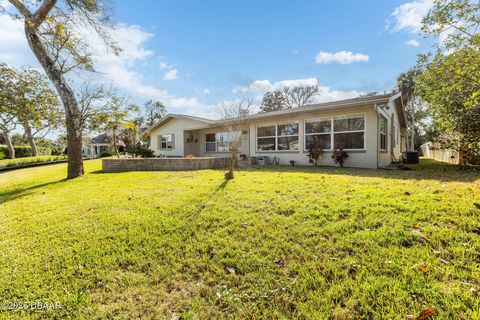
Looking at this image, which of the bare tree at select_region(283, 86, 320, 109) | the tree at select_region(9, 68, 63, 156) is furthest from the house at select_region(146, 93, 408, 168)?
the bare tree at select_region(283, 86, 320, 109)

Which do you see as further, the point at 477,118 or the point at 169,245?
the point at 477,118

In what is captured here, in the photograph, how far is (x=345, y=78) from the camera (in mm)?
23234

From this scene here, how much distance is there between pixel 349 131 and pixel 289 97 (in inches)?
1054

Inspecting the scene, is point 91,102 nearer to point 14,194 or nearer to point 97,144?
point 14,194

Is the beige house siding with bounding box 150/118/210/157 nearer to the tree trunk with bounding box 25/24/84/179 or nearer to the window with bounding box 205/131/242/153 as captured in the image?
the window with bounding box 205/131/242/153

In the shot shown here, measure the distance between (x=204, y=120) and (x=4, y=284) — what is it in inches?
548

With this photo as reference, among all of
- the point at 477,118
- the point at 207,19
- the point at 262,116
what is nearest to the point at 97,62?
the point at 207,19

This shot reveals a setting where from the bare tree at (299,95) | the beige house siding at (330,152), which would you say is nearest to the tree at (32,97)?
the beige house siding at (330,152)

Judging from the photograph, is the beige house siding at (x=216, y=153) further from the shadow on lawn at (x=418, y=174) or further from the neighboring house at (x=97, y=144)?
the neighboring house at (x=97, y=144)

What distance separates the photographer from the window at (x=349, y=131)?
10.1 metres

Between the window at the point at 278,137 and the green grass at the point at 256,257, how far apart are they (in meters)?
8.06

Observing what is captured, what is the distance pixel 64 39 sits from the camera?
8797 millimetres

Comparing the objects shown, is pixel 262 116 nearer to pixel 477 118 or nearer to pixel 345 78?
pixel 477 118

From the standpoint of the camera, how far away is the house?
9750 millimetres
